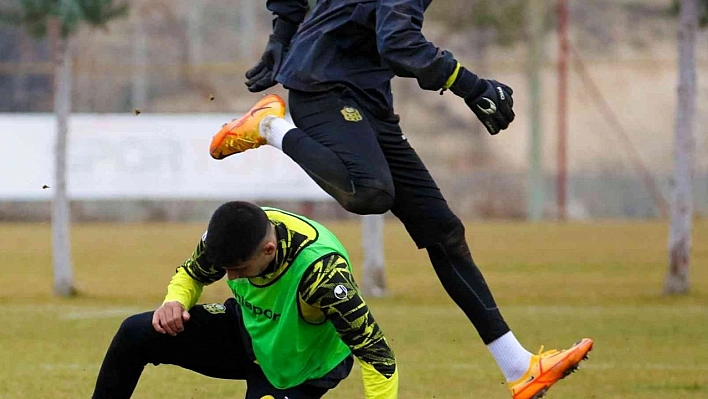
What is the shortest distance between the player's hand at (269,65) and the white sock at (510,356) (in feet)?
5.28

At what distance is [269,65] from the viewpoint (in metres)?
6.15

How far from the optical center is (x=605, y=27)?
45.0 metres

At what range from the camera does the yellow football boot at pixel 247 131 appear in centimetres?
584

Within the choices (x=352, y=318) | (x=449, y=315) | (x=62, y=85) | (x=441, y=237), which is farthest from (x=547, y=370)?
(x=62, y=85)

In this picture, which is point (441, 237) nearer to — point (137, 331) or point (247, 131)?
point (247, 131)

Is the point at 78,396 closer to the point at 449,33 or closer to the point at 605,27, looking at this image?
the point at 449,33

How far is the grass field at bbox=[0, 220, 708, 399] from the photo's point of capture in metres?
6.82

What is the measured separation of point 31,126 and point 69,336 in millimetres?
15203

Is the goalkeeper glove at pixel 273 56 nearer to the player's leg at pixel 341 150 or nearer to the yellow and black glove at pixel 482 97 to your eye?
the player's leg at pixel 341 150

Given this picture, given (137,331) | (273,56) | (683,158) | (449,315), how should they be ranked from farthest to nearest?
(683,158), (449,315), (273,56), (137,331)

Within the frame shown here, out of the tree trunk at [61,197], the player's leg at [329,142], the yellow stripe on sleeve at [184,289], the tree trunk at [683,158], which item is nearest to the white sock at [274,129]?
the player's leg at [329,142]

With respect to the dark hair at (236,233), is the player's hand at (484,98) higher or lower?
higher

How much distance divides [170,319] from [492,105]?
1621 mm

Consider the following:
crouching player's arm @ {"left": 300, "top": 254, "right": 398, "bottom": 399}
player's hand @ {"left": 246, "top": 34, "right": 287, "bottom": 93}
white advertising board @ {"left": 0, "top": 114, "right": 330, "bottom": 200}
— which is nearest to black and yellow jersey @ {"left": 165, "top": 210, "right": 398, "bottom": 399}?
crouching player's arm @ {"left": 300, "top": 254, "right": 398, "bottom": 399}
